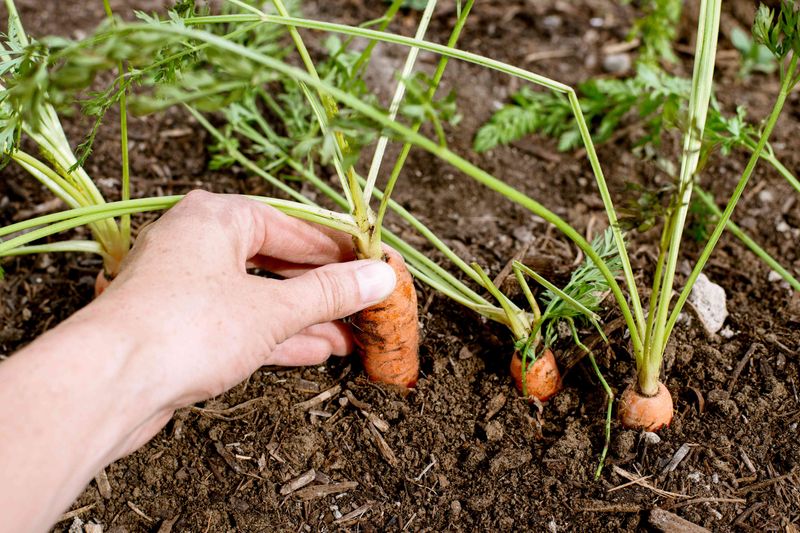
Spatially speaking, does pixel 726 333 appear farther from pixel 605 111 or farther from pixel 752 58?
pixel 752 58

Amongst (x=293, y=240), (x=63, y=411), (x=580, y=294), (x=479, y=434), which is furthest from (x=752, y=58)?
(x=63, y=411)

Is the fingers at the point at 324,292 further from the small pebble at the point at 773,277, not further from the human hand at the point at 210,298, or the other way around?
the small pebble at the point at 773,277

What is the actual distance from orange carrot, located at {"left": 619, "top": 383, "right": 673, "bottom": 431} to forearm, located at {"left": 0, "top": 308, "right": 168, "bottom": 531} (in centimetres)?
99

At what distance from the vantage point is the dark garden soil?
5.23ft

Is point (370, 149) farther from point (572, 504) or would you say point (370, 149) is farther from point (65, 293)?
point (572, 504)

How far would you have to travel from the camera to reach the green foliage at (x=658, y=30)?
269 centimetres

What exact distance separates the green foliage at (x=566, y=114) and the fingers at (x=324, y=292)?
104 cm

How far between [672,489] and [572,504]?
21 centimetres

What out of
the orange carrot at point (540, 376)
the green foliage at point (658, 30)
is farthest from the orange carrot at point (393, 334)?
the green foliage at point (658, 30)

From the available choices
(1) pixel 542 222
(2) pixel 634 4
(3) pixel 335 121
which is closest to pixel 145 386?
(3) pixel 335 121

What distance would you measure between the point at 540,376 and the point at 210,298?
787 millimetres

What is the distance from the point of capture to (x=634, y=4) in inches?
121

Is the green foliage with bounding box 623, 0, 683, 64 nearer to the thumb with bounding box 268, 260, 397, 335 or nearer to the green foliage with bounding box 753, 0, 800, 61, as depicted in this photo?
the green foliage with bounding box 753, 0, 800, 61

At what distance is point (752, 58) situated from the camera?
2.79 meters
